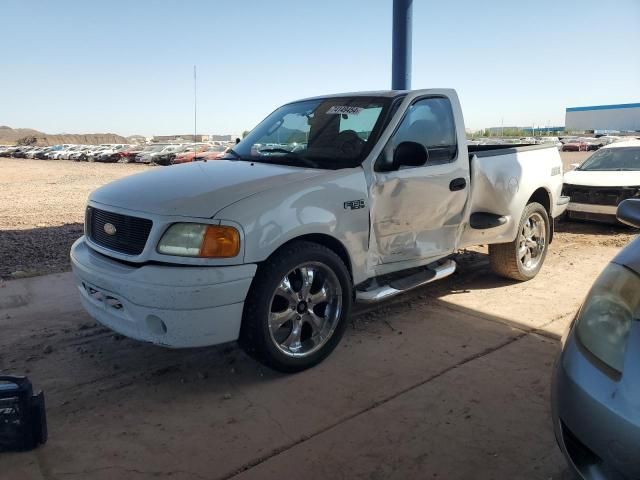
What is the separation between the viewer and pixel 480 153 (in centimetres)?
518

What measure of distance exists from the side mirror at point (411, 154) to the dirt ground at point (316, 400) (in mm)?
1389

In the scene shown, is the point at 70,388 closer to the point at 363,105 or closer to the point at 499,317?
the point at 363,105

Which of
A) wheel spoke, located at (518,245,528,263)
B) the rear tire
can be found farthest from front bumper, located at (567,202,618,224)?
wheel spoke, located at (518,245,528,263)

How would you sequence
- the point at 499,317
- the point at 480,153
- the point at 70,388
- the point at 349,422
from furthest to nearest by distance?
the point at 480,153 < the point at 499,317 < the point at 70,388 < the point at 349,422

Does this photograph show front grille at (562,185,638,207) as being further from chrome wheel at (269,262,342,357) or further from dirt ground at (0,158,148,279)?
dirt ground at (0,158,148,279)

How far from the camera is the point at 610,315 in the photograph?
2.11 meters

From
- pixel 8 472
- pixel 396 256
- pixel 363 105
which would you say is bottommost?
pixel 8 472

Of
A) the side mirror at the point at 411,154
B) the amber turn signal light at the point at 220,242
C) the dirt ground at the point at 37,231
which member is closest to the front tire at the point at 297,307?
the amber turn signal light at the point at 220,242

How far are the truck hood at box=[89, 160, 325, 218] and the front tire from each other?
0.47 metres

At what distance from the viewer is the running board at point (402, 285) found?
4.12 meters

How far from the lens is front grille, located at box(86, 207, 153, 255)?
3.38 metres

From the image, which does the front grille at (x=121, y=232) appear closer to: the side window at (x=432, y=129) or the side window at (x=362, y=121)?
the side window at (x=362, y=121)

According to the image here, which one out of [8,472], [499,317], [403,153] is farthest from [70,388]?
[499,317]

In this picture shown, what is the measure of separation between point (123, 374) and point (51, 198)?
1306cm
